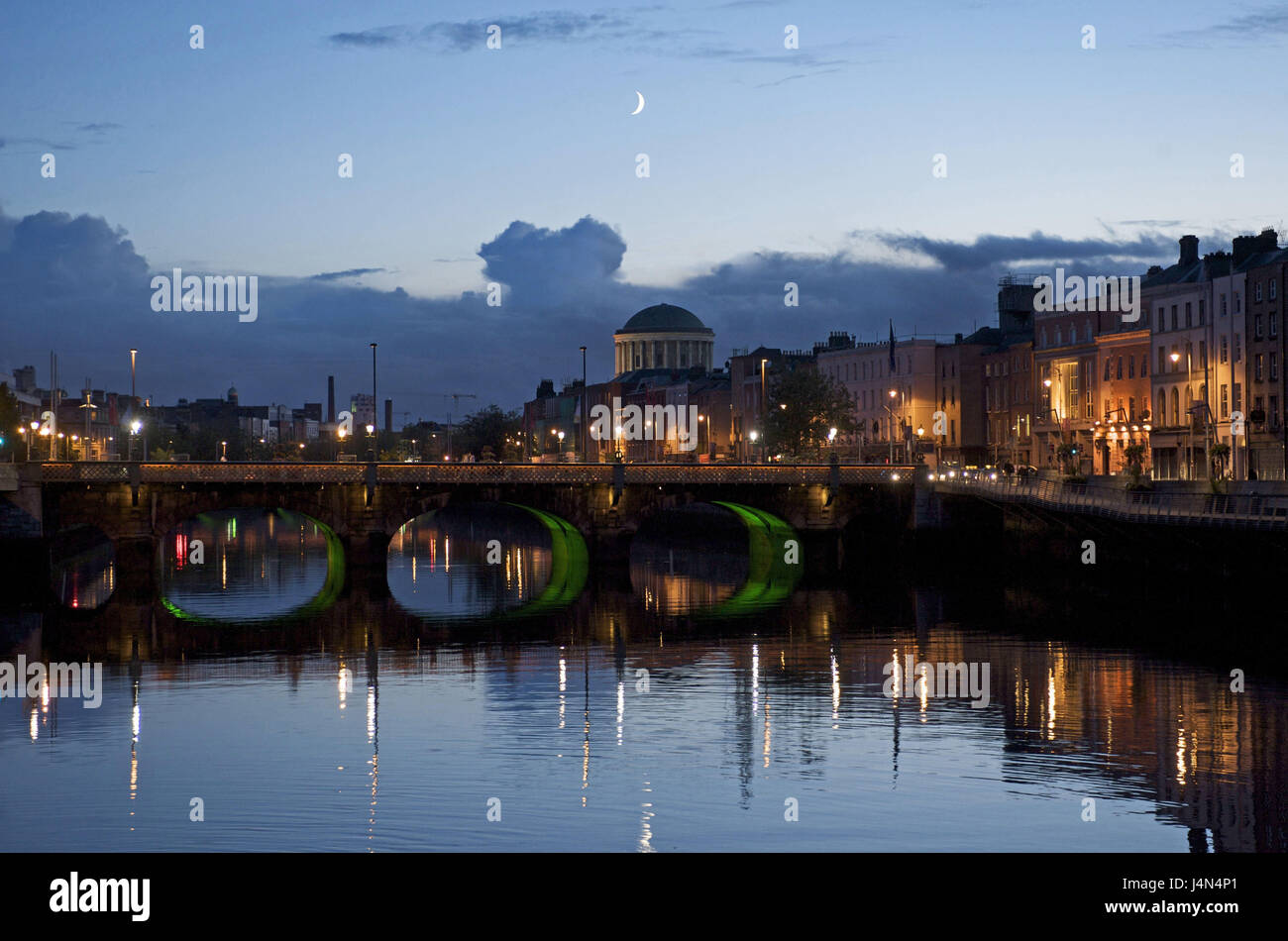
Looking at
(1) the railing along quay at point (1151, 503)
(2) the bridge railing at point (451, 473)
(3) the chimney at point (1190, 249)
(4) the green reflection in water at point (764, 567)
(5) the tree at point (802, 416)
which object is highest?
(3) the chimney at point (1190, 249)

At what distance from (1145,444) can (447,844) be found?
9452 centimetres

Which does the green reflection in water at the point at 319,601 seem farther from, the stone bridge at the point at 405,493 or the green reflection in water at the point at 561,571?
the green reflection in water at the point at 561,571

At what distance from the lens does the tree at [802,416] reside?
467ft

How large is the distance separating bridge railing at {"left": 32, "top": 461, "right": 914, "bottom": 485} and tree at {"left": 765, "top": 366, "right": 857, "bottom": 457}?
130 ft

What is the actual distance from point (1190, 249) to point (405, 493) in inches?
2301

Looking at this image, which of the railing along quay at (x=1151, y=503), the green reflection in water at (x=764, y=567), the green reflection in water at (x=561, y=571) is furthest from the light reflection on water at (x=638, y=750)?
the green reflection in water at (x=764, y=567)

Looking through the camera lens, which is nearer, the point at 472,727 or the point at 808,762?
the point at 808,762

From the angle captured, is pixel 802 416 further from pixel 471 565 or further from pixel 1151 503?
Answer: pixel 1151 503

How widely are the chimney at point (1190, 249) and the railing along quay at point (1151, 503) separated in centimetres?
3392
